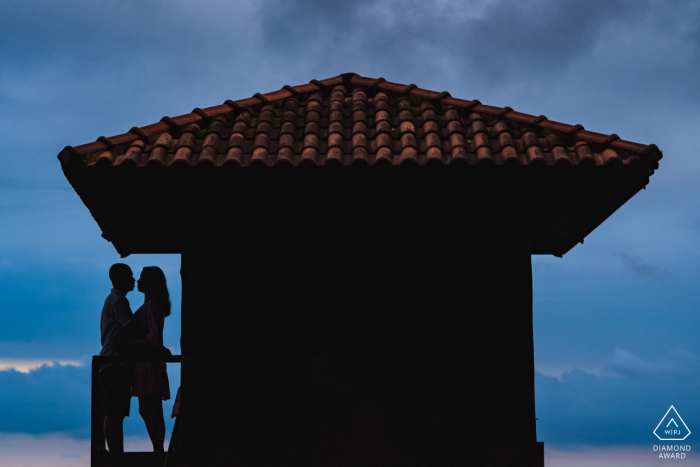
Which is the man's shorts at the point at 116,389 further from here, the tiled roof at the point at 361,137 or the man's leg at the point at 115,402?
the tiled roof at the point at 361,137

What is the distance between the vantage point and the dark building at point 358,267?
24.6 ft

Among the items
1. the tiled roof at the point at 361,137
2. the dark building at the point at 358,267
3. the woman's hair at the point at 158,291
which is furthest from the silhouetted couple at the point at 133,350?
the tiled roof at the point at 361,137

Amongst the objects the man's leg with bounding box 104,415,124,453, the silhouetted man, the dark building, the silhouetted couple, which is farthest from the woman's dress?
the dark building

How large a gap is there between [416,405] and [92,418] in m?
3.78

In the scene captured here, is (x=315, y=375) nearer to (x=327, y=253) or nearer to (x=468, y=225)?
(x=327, y=253)

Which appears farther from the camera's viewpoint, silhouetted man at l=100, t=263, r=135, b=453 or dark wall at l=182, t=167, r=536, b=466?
silhouetted man at l=100, t=263, r=135, b=453

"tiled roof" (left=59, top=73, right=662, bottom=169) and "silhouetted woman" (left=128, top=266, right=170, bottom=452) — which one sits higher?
"tiled roof" (left=59, top=73, right=662, bottom=169)

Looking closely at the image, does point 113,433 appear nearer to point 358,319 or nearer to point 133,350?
point 133,350

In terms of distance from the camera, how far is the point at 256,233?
8164 millimetres

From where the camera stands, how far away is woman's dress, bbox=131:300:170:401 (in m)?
8.48

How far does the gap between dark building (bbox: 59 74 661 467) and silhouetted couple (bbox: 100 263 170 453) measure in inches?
30.4

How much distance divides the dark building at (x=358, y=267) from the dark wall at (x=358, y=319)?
16mm

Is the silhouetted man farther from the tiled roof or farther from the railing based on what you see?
the tiled roof

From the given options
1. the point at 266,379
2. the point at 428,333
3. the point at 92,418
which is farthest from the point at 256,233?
the point at 92,418
